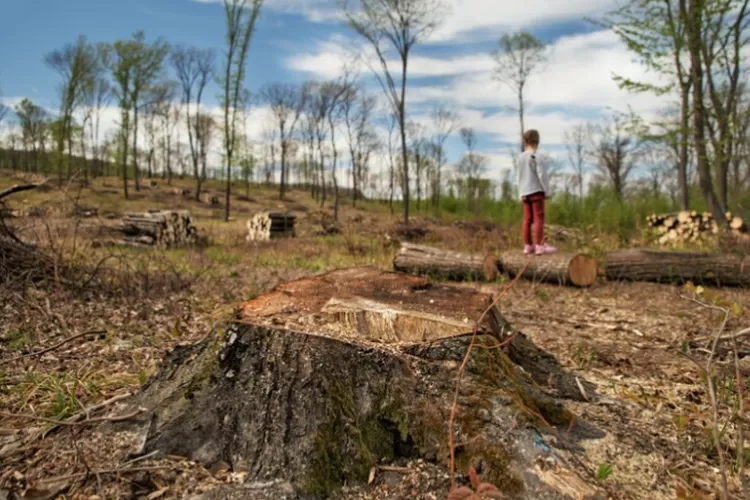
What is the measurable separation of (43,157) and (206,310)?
6118 cm

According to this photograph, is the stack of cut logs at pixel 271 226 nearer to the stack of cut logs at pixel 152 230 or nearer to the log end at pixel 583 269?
the stack of cut logs at pixel 152 230

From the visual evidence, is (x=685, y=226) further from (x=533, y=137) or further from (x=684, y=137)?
(x=533, y=137)

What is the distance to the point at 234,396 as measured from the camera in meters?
2.10

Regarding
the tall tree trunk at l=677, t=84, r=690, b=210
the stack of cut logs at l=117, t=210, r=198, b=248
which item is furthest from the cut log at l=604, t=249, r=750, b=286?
the stack of cut logs at l=117, t=210, r=198, b=248

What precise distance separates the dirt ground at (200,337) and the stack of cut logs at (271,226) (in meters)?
8.88

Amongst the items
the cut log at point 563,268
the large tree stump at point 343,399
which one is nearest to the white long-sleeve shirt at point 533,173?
the cut log at point 563,268

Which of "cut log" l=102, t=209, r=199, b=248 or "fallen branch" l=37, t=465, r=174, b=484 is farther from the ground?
"cut log" l=102, t=209, r=199, b=248

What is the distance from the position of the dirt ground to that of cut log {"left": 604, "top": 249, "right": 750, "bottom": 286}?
278 millimetres

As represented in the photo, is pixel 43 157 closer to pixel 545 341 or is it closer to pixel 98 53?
pixel 98 53

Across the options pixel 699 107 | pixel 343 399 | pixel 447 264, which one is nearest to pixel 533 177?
pixel 447 264

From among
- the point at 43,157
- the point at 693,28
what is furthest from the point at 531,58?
the point at 43,157

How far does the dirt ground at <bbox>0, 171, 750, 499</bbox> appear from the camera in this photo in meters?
1.88

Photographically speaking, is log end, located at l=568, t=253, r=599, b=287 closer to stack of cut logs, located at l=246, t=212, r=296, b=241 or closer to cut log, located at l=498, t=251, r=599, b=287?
cut log, located at l=498, t=251, r=599, b=287

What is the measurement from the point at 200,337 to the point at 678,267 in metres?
6.75
